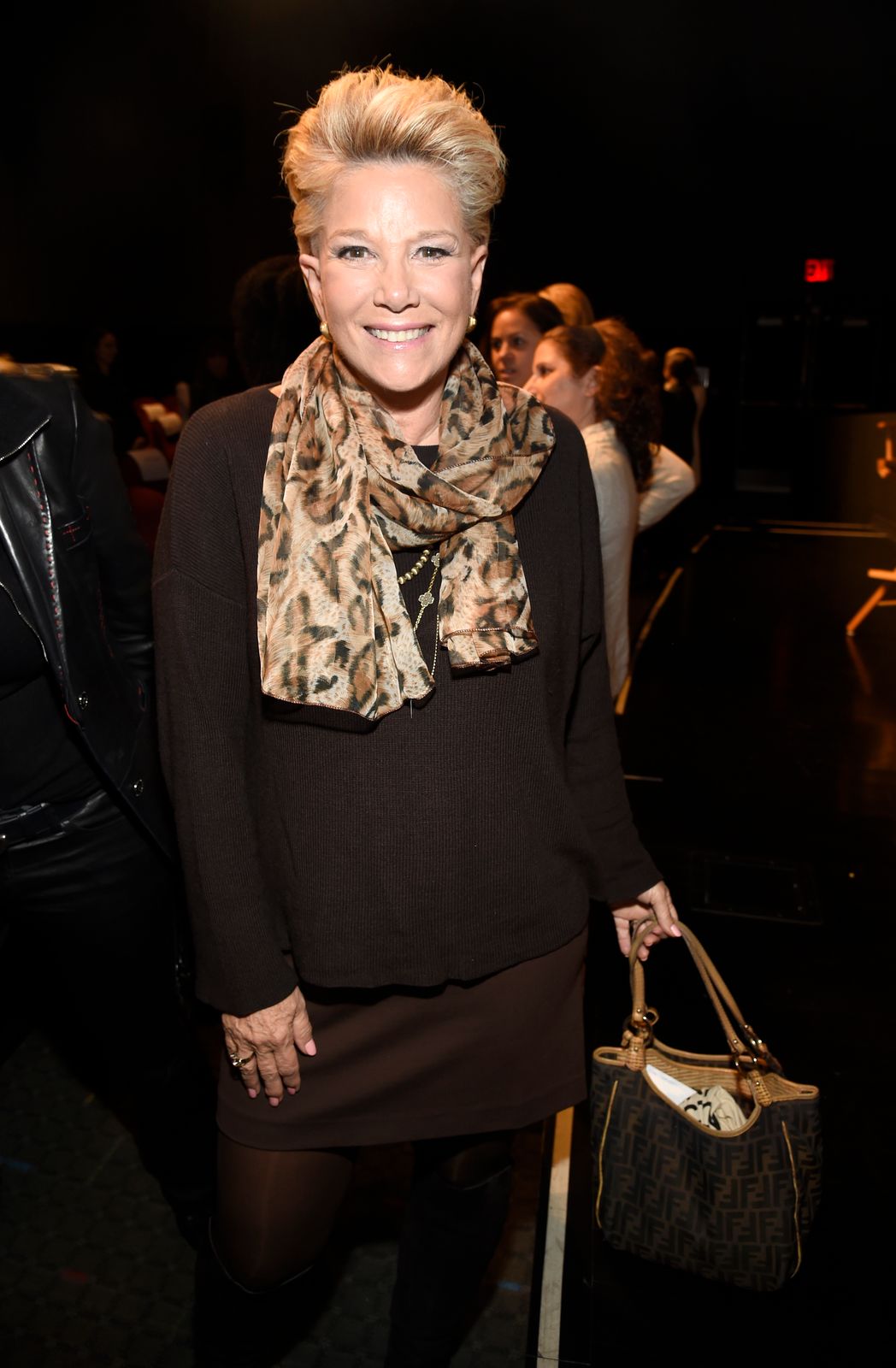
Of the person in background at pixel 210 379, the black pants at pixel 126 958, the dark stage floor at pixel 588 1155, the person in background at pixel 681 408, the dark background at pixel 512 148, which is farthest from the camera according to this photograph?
the person in background at pixel 681 408

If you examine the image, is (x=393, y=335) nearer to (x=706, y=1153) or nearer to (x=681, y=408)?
(x=706, y=1153)

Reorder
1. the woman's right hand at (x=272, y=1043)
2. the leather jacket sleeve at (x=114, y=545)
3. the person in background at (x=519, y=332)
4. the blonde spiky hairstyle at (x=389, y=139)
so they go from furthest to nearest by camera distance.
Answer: the person in background at (x=519, y=332), the leather jacket sleeve at (x=114, y=545), the woman's right hand at (x=272, y=1043), the blonde spiky hairstyle at (x=389, y=139)

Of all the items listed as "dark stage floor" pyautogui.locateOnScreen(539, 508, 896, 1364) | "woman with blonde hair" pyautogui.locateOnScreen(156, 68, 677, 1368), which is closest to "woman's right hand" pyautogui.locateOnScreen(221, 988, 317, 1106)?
"woman with blonde hair" pyautogui.locateOnScreen(156, 68, 677, 1368)

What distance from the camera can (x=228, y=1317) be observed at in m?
1.54

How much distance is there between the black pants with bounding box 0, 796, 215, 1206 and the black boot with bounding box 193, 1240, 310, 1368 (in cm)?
29

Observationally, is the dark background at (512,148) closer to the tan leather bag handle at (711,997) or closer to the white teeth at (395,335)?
the white teeth at (395,335)

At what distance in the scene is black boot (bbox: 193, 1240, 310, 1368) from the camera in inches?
59.9

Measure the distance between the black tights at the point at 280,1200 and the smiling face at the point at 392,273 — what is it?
103cm

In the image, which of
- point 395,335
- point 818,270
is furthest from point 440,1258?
point 818,270

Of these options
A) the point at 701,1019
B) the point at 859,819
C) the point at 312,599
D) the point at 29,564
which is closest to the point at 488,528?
the point at 312,599

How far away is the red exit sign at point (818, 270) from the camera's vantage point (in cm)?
1154

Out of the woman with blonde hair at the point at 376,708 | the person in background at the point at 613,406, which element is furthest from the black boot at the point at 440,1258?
the person in background at the point at 613,406

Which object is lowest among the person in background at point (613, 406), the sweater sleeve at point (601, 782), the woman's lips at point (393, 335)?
the sweater sleeve at point (601, 782)

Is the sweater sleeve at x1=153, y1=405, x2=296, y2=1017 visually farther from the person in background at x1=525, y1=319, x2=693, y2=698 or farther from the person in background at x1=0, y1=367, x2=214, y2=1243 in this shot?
the person in background at x1=525, y1=319, x2=693, y2=698
